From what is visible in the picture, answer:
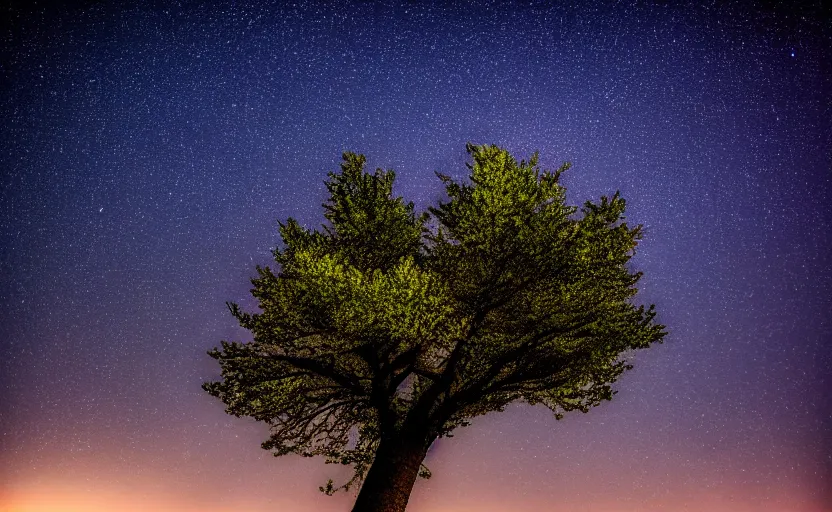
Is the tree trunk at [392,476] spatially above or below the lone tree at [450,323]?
below

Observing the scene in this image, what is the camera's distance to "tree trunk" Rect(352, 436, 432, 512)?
43.0ft

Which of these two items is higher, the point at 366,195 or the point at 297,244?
the point at 366,195

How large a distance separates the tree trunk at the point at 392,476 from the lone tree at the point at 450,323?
35 millimetres

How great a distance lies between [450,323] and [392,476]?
428cm

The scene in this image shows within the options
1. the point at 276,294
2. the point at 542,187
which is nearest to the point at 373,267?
the point at 276,294

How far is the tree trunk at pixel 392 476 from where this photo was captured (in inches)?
516

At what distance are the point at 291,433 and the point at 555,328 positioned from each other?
820cm

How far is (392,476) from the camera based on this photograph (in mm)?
13453

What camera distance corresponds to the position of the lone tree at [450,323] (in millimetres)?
12891

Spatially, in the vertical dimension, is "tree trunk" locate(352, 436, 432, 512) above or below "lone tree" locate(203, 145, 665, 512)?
below

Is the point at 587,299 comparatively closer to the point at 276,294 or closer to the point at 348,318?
the point at 348,318

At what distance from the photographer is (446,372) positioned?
551 inches

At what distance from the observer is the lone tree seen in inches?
508

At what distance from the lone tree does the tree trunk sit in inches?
1.4
